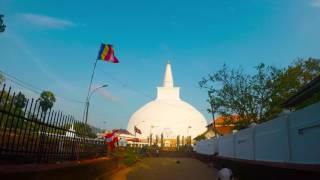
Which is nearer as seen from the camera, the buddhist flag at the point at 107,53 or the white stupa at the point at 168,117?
the buddhist flag at the point at 107,53

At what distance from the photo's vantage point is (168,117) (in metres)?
92.8

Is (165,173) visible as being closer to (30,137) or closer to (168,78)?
(30,137)

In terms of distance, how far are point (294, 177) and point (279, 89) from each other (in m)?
18.6

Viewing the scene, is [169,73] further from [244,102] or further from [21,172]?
[21,172]

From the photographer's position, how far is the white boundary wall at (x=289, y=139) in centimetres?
934

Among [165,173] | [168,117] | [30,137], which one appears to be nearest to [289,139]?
[30,137]

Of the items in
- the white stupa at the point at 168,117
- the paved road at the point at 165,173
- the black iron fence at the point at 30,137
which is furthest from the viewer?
the white stupa at the point at 168,117

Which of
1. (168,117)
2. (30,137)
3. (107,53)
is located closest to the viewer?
(30,137)

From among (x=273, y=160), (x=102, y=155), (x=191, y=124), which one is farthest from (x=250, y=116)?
(x=191, y=124)

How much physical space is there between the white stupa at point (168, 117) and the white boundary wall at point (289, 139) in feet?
245

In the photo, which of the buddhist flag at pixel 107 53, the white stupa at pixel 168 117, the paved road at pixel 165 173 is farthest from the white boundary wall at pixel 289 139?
the white stupa at pixel 168 117

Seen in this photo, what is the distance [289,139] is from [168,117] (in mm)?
81707

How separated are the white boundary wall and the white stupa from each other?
74.5 meters

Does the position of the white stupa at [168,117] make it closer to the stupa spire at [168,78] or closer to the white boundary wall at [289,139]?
the stupa spire at [168,78]
